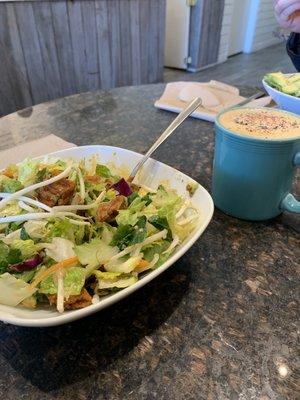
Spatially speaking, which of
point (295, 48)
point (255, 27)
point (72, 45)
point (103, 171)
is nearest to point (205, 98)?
point (295, 48)

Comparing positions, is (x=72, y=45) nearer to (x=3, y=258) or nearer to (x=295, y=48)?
(x=295, y=48)

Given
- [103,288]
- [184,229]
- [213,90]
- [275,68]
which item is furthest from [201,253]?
[275,68]

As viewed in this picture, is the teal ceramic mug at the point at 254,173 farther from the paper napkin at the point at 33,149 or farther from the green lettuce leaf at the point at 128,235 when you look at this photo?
the paper napkin at the point at 33,149

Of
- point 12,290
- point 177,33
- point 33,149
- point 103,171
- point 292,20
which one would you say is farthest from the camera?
point 177,33

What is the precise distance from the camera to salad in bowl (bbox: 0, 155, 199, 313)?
0.34 metres

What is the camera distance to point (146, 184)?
1.86 feet

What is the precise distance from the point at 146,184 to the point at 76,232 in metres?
0.19

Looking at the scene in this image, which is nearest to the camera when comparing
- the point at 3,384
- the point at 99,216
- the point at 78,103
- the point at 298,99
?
the point at 3,384

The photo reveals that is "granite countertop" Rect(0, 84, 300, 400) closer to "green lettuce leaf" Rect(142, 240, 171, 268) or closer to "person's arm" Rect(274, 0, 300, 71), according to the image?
"green lettuce leaf" Rect(142, 240, 171, 268)

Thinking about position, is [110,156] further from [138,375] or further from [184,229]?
[138,375]

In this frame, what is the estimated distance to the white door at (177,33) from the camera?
3764mm

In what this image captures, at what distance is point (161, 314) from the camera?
0.38 metres

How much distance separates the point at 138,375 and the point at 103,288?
93mm

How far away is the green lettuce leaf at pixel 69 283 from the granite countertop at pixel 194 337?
0.19 ft
